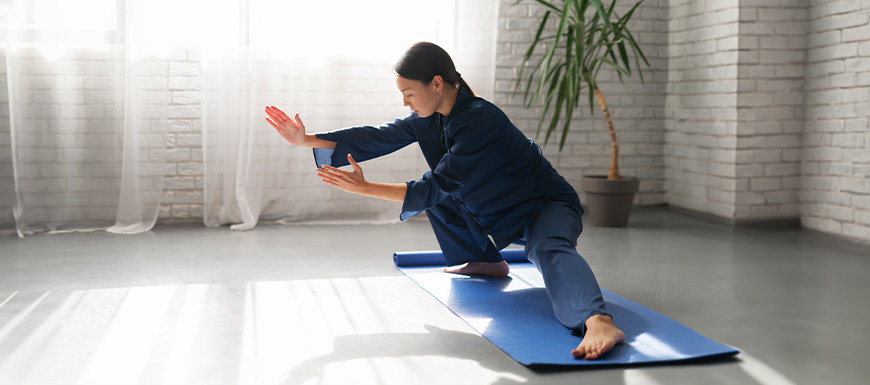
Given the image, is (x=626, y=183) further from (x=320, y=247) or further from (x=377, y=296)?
(x=377, y=296)

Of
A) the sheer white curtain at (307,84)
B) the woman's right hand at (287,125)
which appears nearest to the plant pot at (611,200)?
the sheer white curtain at (307,84)

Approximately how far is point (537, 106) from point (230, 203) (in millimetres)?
1987

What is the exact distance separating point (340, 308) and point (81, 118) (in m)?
2.31

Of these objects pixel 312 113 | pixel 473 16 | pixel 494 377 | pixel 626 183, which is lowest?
pixel 494 377

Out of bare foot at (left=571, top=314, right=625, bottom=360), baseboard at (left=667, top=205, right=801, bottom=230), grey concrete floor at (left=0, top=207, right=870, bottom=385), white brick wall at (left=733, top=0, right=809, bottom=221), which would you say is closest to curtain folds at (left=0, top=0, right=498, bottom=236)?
grey concrete floor at (left=0, top=207, right=870, bottom=385)

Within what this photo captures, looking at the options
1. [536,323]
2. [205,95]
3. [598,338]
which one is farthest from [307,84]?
[598,338]

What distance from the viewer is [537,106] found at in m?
5.11

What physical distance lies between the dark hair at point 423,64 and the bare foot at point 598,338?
924 mm

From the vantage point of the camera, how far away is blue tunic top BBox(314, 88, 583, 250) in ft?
8.53

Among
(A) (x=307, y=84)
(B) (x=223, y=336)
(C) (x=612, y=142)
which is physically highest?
(A) (x=307, y=84)

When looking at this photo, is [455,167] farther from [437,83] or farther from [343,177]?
[343,177]

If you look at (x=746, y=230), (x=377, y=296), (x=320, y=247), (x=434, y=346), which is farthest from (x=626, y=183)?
A: (x=434, y=346)

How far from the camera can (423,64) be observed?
2586mm

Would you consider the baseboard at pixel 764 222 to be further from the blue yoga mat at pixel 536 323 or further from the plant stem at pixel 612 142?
the blue yoga mat at pixel 536 323
